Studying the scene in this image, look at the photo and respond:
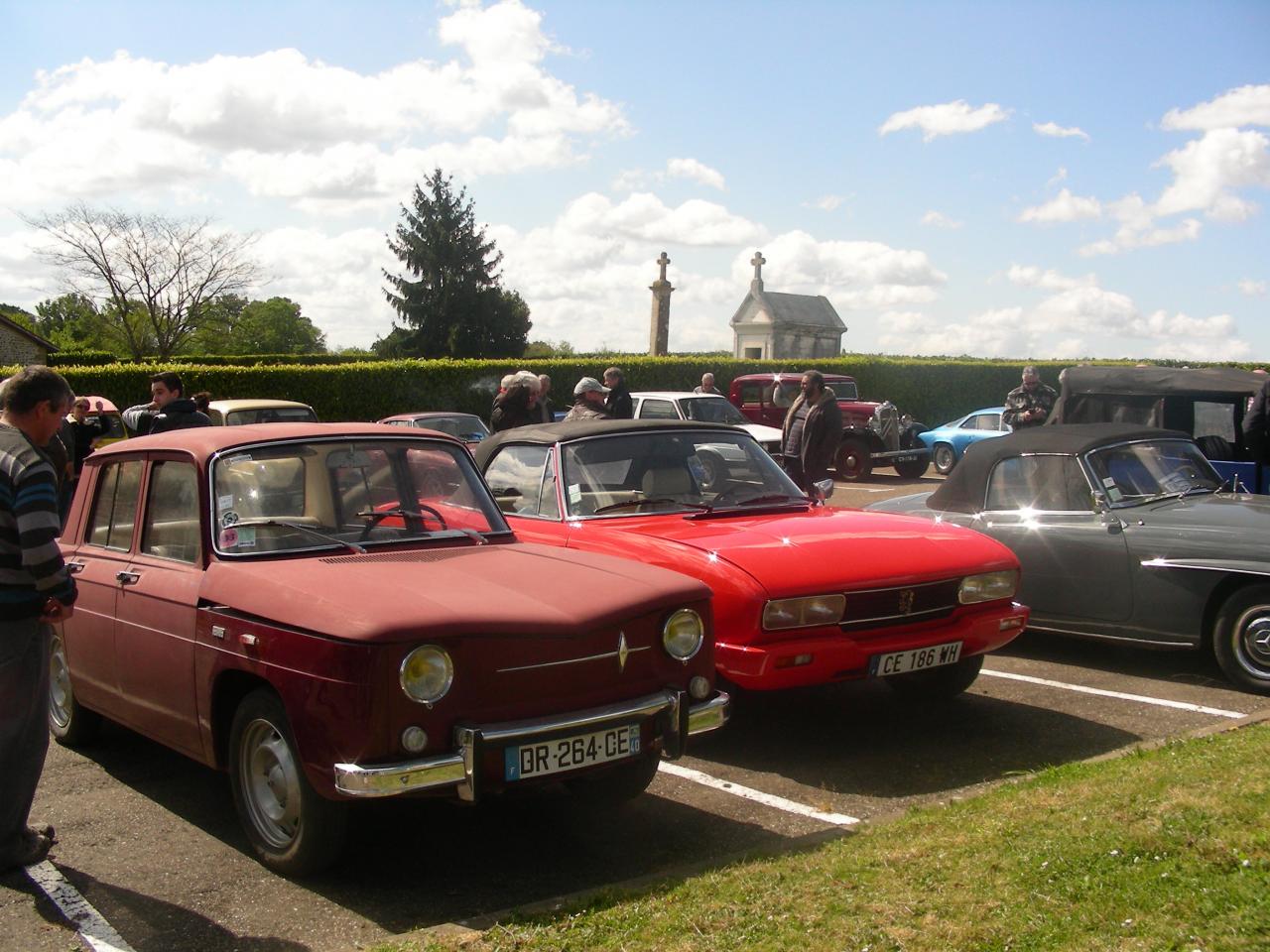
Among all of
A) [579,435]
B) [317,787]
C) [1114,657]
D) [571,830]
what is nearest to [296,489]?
[317,787]

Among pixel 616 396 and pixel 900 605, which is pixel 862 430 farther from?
pixel 900 605

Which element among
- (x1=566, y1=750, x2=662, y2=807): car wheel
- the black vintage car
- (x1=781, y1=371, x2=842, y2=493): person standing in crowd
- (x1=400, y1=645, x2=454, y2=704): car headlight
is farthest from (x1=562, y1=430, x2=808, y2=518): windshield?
the black vintage car

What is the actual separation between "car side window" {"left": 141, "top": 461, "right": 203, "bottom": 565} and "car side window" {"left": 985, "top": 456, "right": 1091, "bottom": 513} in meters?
5.43

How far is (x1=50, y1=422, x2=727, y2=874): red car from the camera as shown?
13.4ft

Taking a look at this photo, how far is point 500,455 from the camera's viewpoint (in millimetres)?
7852

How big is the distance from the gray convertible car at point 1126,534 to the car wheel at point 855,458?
44.4 ft

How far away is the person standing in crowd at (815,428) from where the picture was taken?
1105 centimetres

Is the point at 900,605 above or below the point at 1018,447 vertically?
below

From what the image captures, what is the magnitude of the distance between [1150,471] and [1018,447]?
34.1 inches

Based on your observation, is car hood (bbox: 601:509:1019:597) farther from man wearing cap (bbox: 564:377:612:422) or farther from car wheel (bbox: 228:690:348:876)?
man wearing cap (bbox: 564:377:612:422)

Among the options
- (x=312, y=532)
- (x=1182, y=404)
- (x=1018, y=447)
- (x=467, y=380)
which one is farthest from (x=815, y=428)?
(x=467, y=380)

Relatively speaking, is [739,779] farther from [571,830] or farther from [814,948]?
[814,948]

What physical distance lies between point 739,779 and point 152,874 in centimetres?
255

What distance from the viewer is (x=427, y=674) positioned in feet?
13.4
